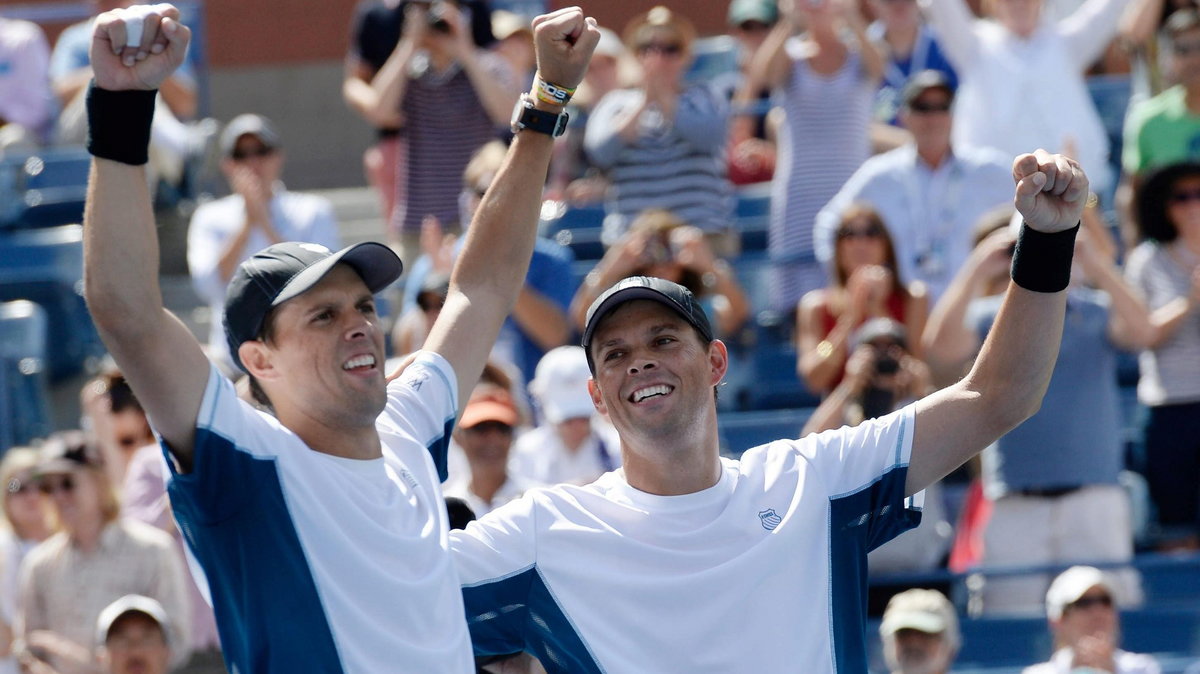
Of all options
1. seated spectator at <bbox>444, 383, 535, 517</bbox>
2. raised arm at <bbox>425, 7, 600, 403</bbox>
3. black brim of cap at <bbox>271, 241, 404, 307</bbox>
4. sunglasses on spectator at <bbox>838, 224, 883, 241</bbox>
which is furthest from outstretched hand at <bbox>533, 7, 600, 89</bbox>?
sunglasses on spectator at <bbox>838, 224, 883, 241</bbox>

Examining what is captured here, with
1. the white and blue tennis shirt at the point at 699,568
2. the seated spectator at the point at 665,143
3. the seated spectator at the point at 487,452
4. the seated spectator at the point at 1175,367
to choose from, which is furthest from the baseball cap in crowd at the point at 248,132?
the white and blue tennis shirt at the point at 699,568

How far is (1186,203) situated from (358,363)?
4.84 m

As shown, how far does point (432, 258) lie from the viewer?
24.8 ft

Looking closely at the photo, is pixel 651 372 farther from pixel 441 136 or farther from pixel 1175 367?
pixel 441 136

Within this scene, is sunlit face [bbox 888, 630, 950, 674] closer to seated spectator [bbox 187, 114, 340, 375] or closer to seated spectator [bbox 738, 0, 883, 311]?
seated spectator [bbox 738, 0, 883, 311]

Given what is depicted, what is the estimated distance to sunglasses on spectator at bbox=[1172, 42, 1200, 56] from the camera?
25.5ft

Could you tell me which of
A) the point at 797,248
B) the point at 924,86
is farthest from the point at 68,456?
the point at 924,86

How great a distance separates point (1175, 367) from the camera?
6.86 metres

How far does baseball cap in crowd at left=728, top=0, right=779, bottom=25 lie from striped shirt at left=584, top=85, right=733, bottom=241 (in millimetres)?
1797

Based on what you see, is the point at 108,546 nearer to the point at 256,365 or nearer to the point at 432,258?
the point at 432,258

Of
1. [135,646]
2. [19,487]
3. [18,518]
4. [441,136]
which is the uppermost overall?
[441,136]

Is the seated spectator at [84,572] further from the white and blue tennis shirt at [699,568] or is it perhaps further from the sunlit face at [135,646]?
the white and blue tennis shirt at [699,568]

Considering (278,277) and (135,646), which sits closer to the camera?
(278,277)

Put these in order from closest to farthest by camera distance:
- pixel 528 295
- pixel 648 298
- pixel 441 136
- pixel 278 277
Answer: pixel 278 277 → pixel 648 298 → pixel 528 295 → pixel 441 136
